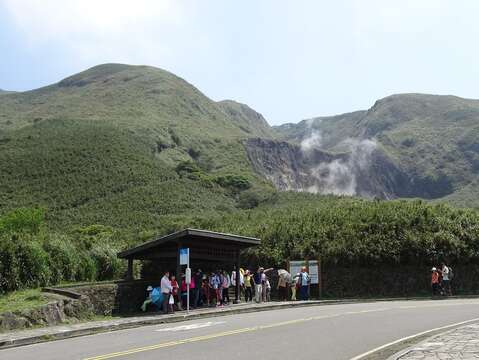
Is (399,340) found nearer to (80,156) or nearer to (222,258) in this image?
(222,258)

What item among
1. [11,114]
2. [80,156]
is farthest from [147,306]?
[11,114]

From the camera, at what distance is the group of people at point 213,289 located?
22.3 metres

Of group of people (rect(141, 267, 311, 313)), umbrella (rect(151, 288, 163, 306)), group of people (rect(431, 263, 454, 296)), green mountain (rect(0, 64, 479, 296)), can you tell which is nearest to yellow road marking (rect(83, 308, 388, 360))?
group of people (rect(141, 267, 311, 313))

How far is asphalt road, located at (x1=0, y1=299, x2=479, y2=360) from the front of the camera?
1143 cm

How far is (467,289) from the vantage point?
31.9 m

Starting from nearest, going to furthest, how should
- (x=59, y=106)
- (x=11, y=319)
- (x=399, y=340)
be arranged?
(x=399, y=340) < (x=11, y=319) < (x=59, y=106)

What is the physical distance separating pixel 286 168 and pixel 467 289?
396ft

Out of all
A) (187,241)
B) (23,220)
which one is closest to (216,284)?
(187,241)

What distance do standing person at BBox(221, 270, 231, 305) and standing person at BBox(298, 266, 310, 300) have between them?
13.2 ft

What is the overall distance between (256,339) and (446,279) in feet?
64.3

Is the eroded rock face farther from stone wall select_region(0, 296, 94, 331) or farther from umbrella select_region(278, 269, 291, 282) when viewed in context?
stone wall select_region(0, 296, 94, 331)

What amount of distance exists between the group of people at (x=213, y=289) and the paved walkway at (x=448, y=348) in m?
11.5

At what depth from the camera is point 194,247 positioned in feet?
80.8

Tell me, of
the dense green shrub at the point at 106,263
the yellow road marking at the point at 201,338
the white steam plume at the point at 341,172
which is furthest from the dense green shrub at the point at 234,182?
the yellow road marking at the point at 201,338
